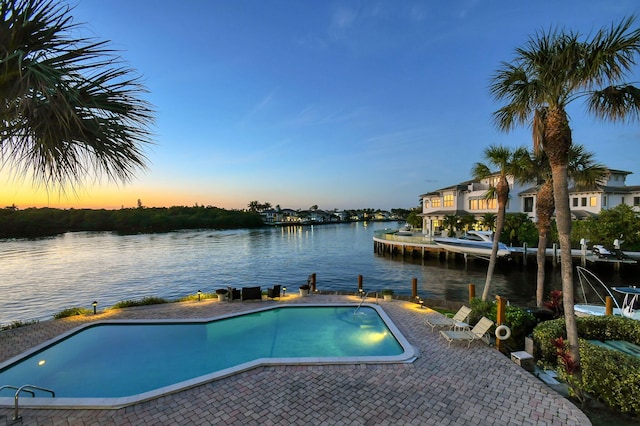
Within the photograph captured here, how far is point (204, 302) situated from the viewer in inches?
597

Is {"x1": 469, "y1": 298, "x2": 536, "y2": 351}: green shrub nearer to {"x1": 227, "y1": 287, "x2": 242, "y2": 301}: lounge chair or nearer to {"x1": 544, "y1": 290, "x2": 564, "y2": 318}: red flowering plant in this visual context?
{"x1": 544, "y1": 290, "x2": 564, "y2": 318}: red flowering plant

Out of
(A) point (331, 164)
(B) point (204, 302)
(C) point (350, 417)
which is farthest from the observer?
(A) point (331, 164)

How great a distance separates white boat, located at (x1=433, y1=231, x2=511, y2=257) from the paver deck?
28.1 m

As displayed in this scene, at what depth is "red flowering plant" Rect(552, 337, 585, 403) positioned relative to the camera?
6.71 meters

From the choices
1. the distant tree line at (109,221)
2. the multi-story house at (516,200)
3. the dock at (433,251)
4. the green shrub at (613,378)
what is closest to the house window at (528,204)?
the multi-story house at (516,200)

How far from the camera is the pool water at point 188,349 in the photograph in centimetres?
798

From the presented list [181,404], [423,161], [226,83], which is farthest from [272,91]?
[423,161]

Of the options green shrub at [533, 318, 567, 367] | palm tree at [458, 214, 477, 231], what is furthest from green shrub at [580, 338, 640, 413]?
palm tree at [458, 214, 477, 231]

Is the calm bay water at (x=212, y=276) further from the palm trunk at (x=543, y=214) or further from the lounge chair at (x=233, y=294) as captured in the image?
the lounge chair at (x=233, y=294)

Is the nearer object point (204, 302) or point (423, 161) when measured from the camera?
point (204, 302)

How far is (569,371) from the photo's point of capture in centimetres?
723

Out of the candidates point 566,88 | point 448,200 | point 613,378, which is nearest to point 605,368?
point 613,378

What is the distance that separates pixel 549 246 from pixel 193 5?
42.0m

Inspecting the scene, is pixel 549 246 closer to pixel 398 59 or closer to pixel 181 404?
pixel 398 59
